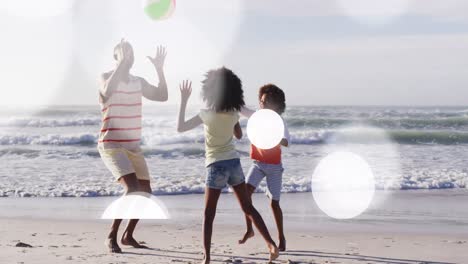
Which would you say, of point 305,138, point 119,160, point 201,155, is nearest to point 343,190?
point 119,160

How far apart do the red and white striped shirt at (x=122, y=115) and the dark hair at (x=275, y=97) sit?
47.1 inches

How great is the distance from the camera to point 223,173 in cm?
534

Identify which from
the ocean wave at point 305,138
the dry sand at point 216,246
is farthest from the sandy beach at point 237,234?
the ocean wave at point 305,138

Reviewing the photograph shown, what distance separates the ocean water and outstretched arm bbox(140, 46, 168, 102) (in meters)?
5.52

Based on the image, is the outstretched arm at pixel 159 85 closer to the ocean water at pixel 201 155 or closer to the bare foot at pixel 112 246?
the bare foot at pixel 112 246

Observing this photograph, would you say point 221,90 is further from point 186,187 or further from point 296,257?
point 186,187

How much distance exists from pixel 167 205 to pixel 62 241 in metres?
3.10

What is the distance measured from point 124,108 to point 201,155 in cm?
1337

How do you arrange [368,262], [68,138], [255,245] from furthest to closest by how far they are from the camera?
1. [68,138]
2. [255,245]
3. [368,262]

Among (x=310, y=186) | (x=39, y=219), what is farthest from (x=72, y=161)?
(x=39, y=219)

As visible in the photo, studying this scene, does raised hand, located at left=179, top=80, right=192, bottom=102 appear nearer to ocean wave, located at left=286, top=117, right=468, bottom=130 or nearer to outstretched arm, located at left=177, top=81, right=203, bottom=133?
outstretched arm, located at left=177, top=81, right=203, bottom=133

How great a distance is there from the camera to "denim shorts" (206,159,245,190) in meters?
5.34

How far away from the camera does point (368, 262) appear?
5977 mm

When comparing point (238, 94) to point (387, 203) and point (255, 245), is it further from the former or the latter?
point (387, 203)
